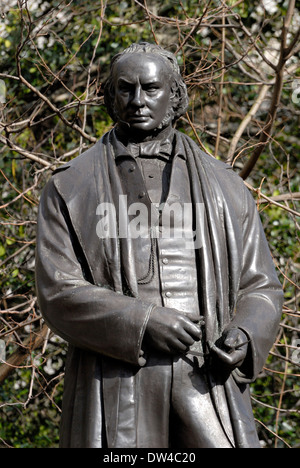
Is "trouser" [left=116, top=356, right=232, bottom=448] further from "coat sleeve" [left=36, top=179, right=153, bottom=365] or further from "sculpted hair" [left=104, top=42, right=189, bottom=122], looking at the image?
"sculpted hair" [left=104, top=42, right=189, bottom=122]

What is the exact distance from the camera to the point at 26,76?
11281 millimetres

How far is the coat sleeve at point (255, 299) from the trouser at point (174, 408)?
234mm

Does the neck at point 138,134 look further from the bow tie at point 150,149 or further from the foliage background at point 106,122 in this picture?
the foliage background at point 106,122

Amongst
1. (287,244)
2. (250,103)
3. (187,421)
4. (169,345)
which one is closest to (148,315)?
(169,345)

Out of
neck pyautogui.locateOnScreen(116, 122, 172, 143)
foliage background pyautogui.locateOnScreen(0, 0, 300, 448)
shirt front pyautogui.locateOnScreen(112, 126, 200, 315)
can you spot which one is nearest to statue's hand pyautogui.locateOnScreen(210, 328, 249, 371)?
shirt front pyautogui.locateOnScreen(112, 126, 200, 315)

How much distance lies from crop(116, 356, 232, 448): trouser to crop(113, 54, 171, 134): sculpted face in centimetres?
113

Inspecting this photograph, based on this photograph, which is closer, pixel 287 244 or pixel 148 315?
pixel 148 315

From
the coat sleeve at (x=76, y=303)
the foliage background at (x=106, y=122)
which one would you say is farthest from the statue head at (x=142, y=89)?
the foliage background at (x=106, y=122)

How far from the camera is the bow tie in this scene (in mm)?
5359

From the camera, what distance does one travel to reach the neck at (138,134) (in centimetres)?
538

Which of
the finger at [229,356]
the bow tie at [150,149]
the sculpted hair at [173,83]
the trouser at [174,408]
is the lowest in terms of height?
the trouser at [174,408]

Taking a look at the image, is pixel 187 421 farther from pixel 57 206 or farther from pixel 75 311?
pixel 57 206
